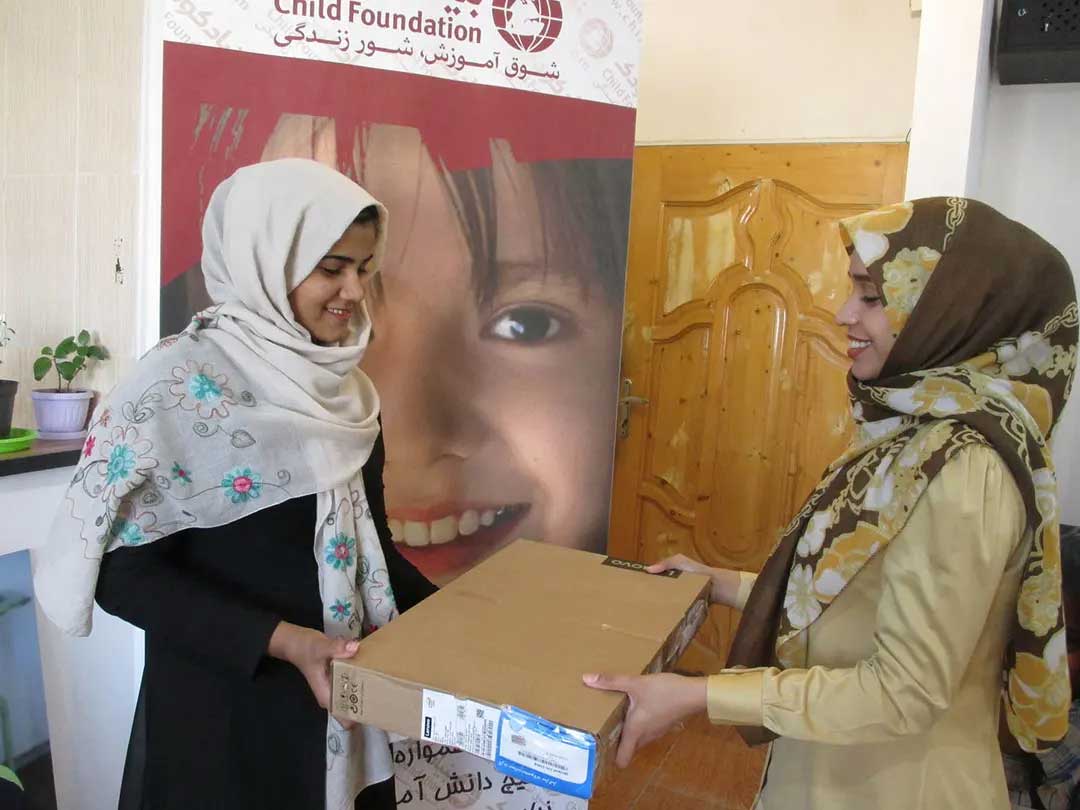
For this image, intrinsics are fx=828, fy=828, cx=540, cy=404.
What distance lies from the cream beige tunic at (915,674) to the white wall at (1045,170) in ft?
3.93

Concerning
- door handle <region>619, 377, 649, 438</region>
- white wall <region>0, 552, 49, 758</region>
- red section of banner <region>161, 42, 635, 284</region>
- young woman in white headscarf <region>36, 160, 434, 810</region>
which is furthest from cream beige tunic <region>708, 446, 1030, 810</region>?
door handle <region>619, 377, 649, 438</region>

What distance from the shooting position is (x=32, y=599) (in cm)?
157

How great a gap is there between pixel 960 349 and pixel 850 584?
31 centimetres

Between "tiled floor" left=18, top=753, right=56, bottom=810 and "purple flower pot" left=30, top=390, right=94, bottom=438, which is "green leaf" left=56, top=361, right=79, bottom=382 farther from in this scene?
"tiled floor" left=18, top=753, right=56, bottom=810

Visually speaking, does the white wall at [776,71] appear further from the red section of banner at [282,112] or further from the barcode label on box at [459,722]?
the barcode label on box at [459,722]

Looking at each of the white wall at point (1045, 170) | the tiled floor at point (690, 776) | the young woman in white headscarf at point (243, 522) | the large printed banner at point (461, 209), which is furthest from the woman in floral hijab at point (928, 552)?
the tiled floor at point (690, 776)

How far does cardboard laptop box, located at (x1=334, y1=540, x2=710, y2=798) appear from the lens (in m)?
0.84

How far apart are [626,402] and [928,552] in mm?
2327

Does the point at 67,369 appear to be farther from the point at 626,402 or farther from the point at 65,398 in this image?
the point at 626,402

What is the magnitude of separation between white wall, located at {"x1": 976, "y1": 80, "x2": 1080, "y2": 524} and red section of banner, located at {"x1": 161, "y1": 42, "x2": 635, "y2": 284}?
1.08m

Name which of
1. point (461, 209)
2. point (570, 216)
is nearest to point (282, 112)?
point (461, 209)

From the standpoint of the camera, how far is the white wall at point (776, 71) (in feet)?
9.36

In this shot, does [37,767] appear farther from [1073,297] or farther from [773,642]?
[1073,297]

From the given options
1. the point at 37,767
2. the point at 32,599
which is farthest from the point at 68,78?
the point at 37,767
